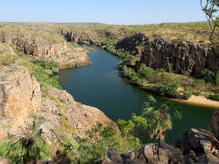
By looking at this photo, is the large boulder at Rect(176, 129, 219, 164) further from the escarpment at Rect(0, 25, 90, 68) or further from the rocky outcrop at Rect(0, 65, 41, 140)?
the escarpment at Rect(0, 25, 90, 68)

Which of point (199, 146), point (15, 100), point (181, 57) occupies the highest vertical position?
point (181, 57)

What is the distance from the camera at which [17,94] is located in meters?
23.4

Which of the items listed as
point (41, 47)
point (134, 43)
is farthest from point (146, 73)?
point (134, 43)

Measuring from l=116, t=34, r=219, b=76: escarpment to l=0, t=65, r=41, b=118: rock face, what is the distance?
247ft

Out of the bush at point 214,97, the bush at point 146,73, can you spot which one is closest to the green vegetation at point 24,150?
the bush at point 214,97

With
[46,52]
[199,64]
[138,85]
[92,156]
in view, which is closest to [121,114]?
[138,85]

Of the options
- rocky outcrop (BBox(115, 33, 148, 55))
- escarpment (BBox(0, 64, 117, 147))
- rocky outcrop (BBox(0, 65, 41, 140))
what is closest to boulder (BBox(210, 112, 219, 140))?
escarpment (BBox(0, 64, 117, 147))

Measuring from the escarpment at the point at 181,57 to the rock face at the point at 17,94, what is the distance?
75.3m

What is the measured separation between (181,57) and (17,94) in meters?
83.5

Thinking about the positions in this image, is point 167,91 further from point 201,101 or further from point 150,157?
point 150,157

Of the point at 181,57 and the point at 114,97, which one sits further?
the point at 181,57

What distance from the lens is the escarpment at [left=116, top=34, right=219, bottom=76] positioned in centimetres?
8544

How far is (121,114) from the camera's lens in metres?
51.5

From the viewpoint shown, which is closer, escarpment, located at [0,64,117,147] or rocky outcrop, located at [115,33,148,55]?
escarpment, located at [0,64,117,147]
